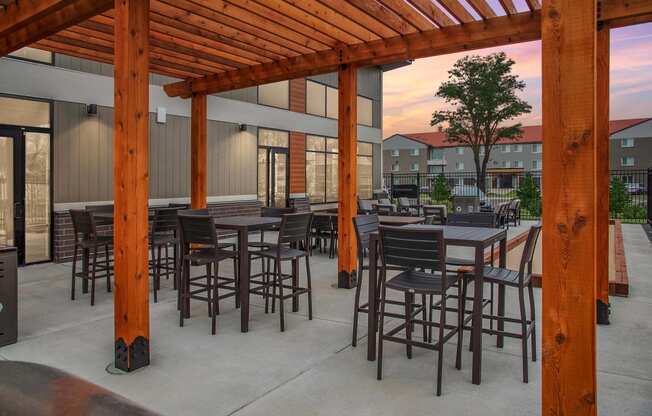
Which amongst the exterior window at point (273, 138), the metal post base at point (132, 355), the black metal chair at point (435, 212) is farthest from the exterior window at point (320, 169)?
the metal post base at point (132, 355)

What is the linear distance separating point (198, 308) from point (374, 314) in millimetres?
2223

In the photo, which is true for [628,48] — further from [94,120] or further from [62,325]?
[62,325]

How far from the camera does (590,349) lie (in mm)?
1733

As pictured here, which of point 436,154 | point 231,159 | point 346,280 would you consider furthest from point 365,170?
point 436,154

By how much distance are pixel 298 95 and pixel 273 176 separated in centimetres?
254

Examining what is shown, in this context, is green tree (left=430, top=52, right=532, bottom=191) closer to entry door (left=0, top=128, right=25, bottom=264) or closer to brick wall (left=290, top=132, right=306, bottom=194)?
brick wall (left=290, top=132, right=306, bottom=194)

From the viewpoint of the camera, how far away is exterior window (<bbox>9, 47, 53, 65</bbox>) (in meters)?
6.98

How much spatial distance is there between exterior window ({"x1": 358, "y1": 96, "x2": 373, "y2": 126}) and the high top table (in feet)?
40.5

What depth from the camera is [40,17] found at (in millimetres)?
4141

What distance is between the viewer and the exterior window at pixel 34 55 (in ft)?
22.9

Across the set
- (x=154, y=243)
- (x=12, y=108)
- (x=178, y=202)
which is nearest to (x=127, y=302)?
(x=154, y=243)

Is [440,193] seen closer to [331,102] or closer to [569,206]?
[331,102]

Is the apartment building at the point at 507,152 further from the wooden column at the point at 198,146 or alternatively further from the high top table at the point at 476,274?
the high top table at the point at 476,274

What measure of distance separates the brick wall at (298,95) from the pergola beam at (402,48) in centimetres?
545
